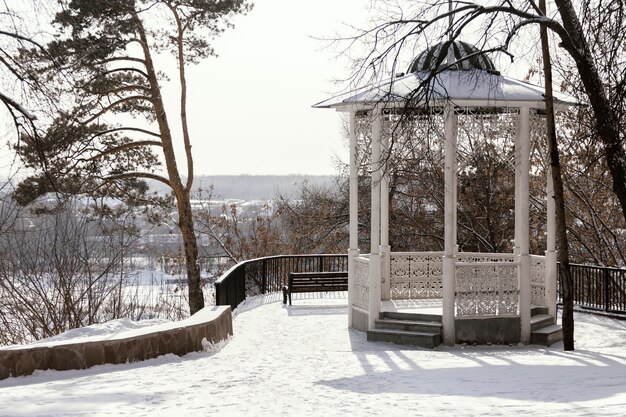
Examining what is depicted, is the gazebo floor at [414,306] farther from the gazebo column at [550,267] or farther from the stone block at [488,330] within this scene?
the gazebo column at [550,267]

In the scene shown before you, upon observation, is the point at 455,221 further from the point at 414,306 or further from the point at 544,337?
the point at 544,337

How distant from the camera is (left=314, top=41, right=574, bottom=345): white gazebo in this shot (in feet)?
41.2

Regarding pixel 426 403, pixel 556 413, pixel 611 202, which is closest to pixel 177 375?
pixel 426 403

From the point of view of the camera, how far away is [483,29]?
11.0 metres

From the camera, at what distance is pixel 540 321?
13.2 metres

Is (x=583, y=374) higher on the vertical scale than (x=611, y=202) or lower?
lower

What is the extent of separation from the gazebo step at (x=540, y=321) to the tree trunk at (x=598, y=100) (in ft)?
10.5

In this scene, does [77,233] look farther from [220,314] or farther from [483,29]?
[483,29]

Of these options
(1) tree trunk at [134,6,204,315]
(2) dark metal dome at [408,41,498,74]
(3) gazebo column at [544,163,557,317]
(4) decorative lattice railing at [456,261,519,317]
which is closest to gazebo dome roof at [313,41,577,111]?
(2) dark metal dome at [408,41,498,74]

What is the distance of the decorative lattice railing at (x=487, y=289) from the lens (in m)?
12.6

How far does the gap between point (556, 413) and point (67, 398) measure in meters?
4.05

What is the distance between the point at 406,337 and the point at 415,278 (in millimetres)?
3570

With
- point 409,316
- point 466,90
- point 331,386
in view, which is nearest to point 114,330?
point 331,386

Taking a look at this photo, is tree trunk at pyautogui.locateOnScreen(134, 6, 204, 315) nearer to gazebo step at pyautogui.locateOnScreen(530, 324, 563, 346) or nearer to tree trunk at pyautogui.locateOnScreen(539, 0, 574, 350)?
gazebo step at pyautogui.locateOnScreen(530, 324, 563, 346)
